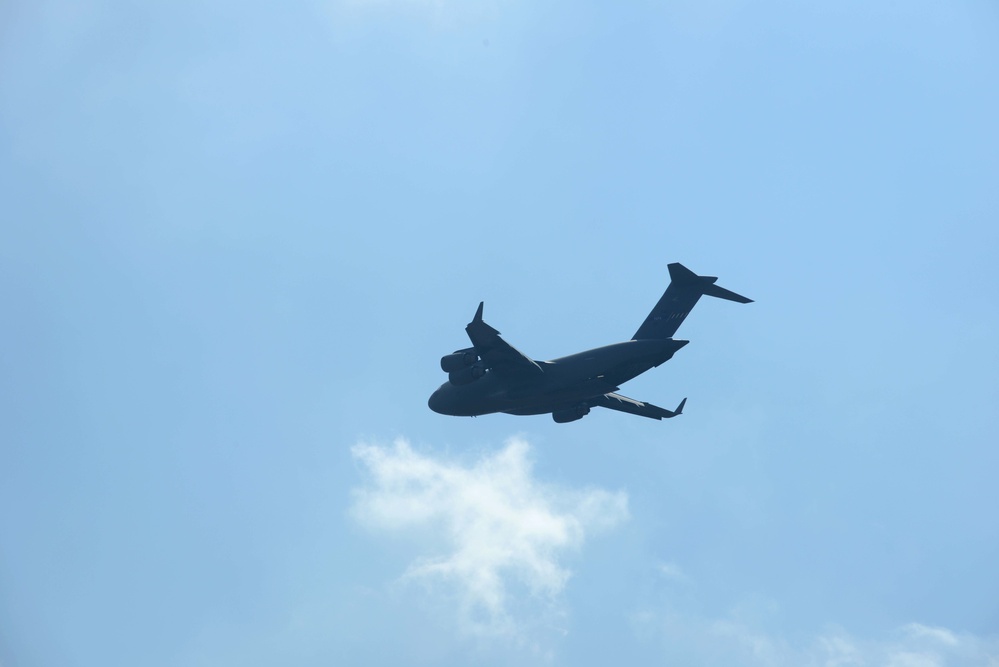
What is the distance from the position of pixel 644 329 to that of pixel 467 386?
297 inches

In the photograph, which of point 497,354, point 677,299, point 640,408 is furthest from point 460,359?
point 640,408

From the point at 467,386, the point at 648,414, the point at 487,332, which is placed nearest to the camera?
the point at 487,332

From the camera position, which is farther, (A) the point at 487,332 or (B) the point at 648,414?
(B) the point at 648,414

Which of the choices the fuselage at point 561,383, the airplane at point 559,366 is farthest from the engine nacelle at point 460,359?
the fuselage at point 561,383

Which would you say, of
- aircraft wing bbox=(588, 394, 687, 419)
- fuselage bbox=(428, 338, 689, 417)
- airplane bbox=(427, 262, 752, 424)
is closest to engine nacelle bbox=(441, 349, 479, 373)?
airplane bbox=(427, 262, 752, 424)

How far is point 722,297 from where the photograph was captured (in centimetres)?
4294

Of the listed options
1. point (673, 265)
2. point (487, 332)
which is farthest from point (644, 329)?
point (487, 332)

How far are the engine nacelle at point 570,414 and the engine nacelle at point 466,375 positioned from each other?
4808mm

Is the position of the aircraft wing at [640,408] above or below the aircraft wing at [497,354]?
above

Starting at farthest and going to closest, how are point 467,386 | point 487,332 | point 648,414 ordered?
point 648,414, point 467,386, point 487,332

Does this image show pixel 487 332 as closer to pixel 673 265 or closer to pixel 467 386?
pixel 467 386

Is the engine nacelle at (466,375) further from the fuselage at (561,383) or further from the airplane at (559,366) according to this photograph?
the fuselage at (561,383)

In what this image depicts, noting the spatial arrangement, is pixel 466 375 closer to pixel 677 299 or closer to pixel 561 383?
pixel 561 383

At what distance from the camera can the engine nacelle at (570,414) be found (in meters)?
46.4
